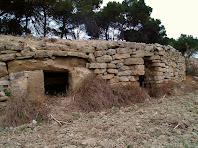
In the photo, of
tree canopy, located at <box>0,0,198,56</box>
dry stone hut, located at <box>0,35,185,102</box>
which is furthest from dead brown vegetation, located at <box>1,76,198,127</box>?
tree canopy, located at <box>0,0,198,56</box>

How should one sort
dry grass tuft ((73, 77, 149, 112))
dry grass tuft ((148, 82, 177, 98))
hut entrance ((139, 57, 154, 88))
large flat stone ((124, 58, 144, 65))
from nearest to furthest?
dry grass tuft ((73, 77, 149, 112))
large flat stone ((124, 58, 144, 65))
dry grass tuft ((148, 82, 177, 98))
hut entrance ((139, 57, 154, 88))

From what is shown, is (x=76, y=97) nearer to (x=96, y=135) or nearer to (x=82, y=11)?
(x=96, y=135)

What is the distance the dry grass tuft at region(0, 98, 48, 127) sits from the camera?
2455 mm

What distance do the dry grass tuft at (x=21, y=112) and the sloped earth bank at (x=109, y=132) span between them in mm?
174

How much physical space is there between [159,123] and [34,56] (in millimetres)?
2518

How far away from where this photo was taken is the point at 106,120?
2557mm

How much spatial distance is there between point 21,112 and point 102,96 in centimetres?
154

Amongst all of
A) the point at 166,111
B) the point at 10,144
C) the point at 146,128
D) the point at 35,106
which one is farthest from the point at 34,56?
the point at 166,111

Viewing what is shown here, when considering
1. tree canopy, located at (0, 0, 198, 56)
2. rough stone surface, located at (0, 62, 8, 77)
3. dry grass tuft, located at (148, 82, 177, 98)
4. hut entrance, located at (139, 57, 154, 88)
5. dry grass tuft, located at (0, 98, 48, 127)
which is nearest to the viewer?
dry grass tuft, located at (0, 98, 48, 127)

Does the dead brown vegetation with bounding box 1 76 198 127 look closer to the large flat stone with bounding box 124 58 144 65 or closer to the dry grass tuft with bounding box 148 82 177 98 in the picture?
the dry grass tuft with bounding box 148 82 177 98

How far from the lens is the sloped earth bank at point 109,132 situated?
180cm

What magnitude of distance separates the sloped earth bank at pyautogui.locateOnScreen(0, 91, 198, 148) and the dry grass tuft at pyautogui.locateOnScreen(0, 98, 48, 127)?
0.17 metres

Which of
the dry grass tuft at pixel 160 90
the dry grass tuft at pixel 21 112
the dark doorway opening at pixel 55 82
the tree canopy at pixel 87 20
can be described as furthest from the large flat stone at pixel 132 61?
the tree canopy at pixel 87 20

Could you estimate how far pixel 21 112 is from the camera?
2.56 m
